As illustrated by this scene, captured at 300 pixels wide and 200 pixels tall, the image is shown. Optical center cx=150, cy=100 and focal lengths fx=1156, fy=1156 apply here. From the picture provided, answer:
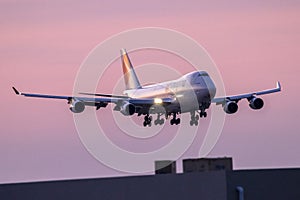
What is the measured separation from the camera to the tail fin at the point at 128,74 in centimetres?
16186

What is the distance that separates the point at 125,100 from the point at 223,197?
59756mm

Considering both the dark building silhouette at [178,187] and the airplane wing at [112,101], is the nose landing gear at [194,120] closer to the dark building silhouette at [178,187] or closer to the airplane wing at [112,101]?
the airplane wing at [112,101]

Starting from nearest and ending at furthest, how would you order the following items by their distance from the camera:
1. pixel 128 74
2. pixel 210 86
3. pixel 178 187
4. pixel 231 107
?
pixel 178 187 < pixel 210 86 < pixel 231 107 < pixel 128 74

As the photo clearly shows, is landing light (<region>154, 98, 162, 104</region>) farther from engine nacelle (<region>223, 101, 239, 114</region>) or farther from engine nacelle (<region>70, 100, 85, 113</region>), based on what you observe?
engine nacelle (<region>70, 100, 85, 113</region>)

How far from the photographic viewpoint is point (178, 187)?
7475 centimetres

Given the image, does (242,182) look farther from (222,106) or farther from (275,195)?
(222,106)

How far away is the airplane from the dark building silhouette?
161ft

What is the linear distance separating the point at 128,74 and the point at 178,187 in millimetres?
92979

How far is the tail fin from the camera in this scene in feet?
531

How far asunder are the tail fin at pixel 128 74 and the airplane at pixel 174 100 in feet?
64.7

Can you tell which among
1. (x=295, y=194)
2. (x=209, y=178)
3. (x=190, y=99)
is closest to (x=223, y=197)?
(x=209, y=178)

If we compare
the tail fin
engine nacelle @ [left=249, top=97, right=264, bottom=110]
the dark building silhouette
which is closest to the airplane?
engine nacelle @ [left=249, top=97, right=264, bottom=110]

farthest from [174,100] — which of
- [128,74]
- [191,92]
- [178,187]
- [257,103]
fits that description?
[178,187]

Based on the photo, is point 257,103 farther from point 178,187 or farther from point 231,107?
point 178,187
